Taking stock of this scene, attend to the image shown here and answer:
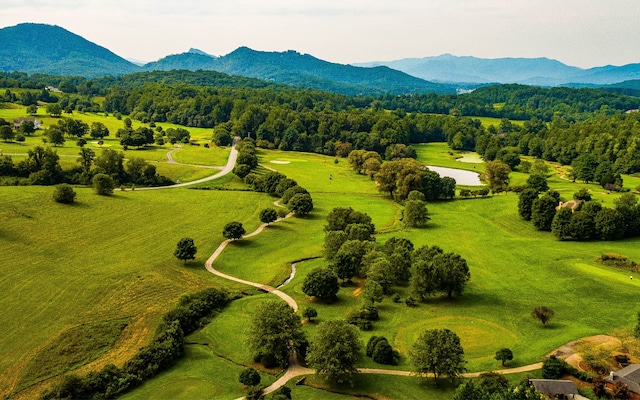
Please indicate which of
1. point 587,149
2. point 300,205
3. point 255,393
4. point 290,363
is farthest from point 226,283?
point 587,149

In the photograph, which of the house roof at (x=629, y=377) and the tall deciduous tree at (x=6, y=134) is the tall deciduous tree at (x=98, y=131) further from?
the house roof at (x=629, y=377)

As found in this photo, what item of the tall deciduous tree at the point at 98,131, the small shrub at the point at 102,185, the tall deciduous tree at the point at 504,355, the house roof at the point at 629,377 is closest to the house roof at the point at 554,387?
the house roof at the point at 629,377

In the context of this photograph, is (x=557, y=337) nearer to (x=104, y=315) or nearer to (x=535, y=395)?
(x=535, y=395)

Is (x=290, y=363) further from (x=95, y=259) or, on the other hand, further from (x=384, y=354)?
(x=95, y=259)

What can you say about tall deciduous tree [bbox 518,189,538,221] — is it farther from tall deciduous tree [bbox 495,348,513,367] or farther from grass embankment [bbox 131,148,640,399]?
tall deciduous tree [bbox 495,348,513,367]

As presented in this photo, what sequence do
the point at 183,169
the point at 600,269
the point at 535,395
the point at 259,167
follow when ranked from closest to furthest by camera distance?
the point at 535,395, the point at 600,269, the point at 183,169, the point at 259,167

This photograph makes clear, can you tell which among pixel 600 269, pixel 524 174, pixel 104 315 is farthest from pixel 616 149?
pixel 104 315

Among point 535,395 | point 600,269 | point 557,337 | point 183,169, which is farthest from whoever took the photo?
point 183,169
